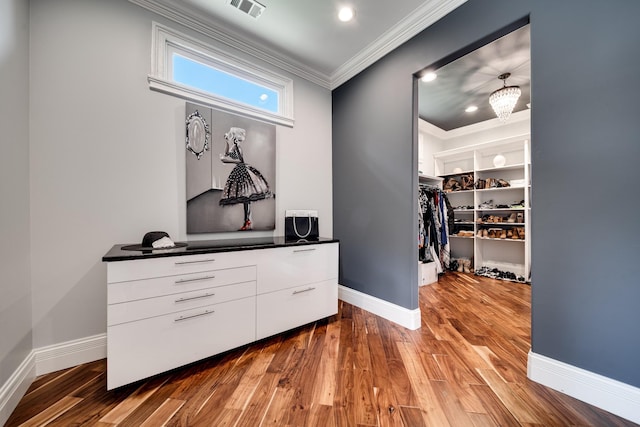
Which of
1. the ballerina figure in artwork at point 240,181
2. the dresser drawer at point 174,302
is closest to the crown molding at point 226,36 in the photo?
the ballerina figure in artwork at point 240,181

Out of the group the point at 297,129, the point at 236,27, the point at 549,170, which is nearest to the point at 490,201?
the point at 549,170

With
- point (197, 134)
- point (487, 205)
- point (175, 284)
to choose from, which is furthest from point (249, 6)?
point (487, 205)

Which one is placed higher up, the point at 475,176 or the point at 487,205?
the point at 475,176

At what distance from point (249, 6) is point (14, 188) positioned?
6.61 feet

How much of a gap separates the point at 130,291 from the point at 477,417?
1.95 meters

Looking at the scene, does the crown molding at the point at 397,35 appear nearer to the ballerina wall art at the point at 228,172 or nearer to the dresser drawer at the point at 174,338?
the ballerina wall art at the point at 228,172

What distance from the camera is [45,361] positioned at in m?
1.40

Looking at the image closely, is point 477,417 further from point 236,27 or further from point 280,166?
point 236,27

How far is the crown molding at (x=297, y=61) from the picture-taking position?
1.76m

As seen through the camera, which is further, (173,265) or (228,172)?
(228,172)

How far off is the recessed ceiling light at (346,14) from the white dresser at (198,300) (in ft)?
6.60

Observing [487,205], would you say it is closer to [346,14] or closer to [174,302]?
[346,14]

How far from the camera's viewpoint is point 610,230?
111 centimetres

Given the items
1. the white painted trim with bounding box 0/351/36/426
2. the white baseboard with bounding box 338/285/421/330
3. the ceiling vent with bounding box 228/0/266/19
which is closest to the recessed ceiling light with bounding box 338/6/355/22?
the ceiling vent with bounding box 228/0/266/19
